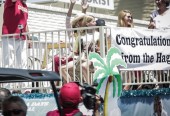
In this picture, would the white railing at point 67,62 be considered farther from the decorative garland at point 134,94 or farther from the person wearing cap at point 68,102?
the person wearing cap at point 68,102

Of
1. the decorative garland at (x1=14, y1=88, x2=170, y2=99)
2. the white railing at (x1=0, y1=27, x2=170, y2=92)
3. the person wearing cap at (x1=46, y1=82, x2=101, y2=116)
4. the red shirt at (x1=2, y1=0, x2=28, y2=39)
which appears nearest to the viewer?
the person wearing cap at (x1=46, y1=82, x2=101, y2=116)

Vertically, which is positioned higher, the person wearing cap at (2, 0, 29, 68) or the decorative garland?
the person wearing cap at (2, 0, 29, 68)

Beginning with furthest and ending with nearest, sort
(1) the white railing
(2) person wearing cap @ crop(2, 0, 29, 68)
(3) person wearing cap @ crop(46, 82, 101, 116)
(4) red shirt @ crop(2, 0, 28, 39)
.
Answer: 1. (4) red shirt @ crop(2, 0, 28, 39)
2. (2) person wearing cap @ crop(2, 0, 29, 68)
3. (1) the white railing
4. (3) person wearing cap @ crop(46, 82, 101, 116)

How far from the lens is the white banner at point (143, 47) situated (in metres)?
10.8

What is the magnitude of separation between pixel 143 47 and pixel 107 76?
4.12 ft

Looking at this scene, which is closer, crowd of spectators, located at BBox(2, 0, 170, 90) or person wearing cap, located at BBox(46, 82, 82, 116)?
person wearing cap, located at BBox(46, 82, 82, 116)

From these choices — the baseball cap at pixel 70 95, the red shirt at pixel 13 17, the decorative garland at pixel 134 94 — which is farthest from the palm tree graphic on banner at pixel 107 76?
the baseball cap at pixel 70 95

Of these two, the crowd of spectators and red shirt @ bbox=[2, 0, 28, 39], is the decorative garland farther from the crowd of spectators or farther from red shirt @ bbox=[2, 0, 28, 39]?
red shirt @ bbox=[2, 0, 28, 39]

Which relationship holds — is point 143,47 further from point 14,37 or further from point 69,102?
point 69,102

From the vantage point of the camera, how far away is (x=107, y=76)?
33.3ft

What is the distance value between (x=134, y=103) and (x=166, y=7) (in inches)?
93.3

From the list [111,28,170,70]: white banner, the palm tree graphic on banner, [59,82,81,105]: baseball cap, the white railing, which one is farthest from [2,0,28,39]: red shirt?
[59,82,81,105]: baseball cap

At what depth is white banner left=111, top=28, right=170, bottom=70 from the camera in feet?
35.3

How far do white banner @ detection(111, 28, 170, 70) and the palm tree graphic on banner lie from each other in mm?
432
